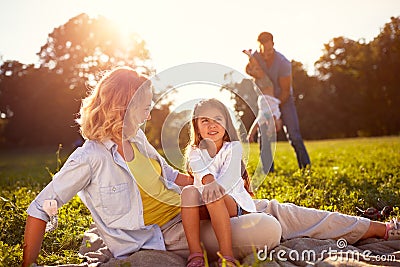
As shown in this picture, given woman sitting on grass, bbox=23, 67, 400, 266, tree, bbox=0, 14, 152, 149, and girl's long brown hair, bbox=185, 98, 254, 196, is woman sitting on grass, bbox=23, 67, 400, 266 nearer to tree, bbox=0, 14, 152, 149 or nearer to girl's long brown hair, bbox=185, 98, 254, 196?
girl's long brown hair, bbox=185, 98, 254, 196

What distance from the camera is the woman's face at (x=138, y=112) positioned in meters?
2.98

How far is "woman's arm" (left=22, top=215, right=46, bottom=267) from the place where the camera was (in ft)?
9.00

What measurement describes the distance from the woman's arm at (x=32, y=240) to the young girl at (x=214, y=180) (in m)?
0.79

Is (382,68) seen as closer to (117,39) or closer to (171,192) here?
(117,39)

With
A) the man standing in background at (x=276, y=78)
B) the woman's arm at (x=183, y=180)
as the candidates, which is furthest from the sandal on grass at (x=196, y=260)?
the man standing in background at (x=276, y=78)

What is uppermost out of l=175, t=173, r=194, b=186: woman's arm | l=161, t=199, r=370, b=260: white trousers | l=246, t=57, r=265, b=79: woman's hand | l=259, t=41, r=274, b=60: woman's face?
l=259, t=41, r=274, b=60: woman's face

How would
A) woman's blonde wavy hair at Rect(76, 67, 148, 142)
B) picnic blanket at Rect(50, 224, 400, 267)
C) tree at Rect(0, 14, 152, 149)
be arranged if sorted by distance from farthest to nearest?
1. tree at Rect(0, 14, 152, 149)
2. woman's blonde wavy hair at Rect(76, 67, 148, 142)
3. picnic blanket at Rect(50, 224, 400, 267)

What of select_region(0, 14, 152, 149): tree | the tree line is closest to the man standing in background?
the tree line

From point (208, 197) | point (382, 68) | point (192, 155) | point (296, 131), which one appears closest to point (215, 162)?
point (192, 155)

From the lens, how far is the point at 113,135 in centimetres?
301

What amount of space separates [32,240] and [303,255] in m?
1.51

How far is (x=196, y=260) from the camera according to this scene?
2.77 metres

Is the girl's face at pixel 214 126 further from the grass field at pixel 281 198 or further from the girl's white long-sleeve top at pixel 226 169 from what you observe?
the grass field at pixel 281 198

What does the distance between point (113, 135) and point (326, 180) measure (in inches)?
151
